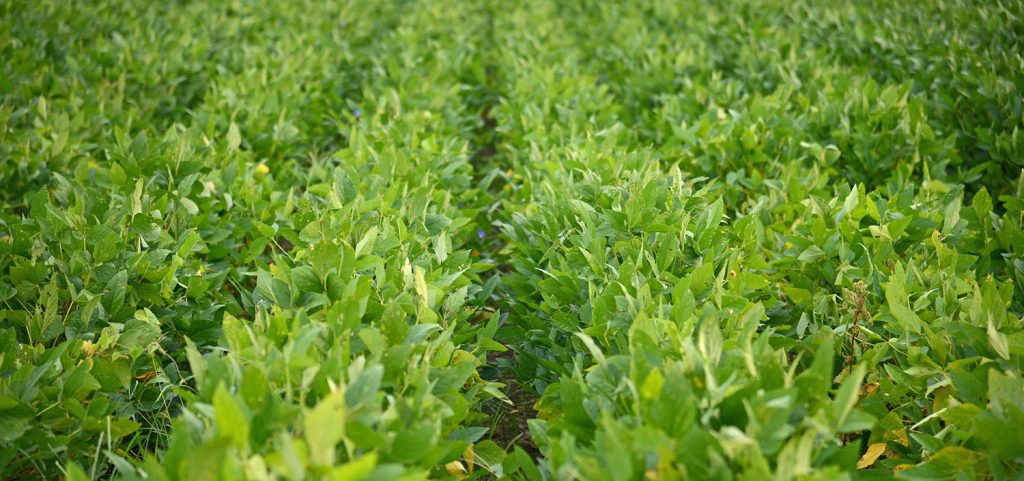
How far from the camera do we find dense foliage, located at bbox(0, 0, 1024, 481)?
5.23ft

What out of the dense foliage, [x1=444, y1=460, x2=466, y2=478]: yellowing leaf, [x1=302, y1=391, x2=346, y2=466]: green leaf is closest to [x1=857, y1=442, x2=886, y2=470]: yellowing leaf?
the dense foliage

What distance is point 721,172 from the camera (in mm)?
3973

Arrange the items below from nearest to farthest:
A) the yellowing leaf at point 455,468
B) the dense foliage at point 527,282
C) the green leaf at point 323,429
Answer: the green leaf at point 323,429
the dense foliage at point 527,282
the yellowing leaf at point 455,468

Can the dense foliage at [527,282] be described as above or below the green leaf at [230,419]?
below

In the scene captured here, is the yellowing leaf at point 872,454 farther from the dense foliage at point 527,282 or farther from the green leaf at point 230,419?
the green leaf at point 230,419

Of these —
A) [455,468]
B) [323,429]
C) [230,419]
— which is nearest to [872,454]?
[455,468]

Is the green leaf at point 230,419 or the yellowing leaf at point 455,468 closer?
the green leaf at point 230,419

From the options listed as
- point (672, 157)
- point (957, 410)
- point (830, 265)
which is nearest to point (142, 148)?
point (672, 157)

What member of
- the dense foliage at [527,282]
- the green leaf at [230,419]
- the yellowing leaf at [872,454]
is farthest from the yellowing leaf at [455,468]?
the yellowing leaf at [872,454]

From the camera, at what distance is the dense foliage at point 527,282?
62.7 inches

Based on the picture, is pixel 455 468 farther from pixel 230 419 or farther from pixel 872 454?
pixel 872 454

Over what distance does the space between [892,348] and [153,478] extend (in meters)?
2.09

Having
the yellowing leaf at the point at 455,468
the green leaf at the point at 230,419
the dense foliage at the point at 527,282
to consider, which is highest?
the green leaf at the point at 230,419

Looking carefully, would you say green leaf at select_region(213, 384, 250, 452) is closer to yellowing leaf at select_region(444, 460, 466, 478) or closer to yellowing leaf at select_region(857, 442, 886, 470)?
yellowing leaf at select_region(444, 460, 466, 478)
